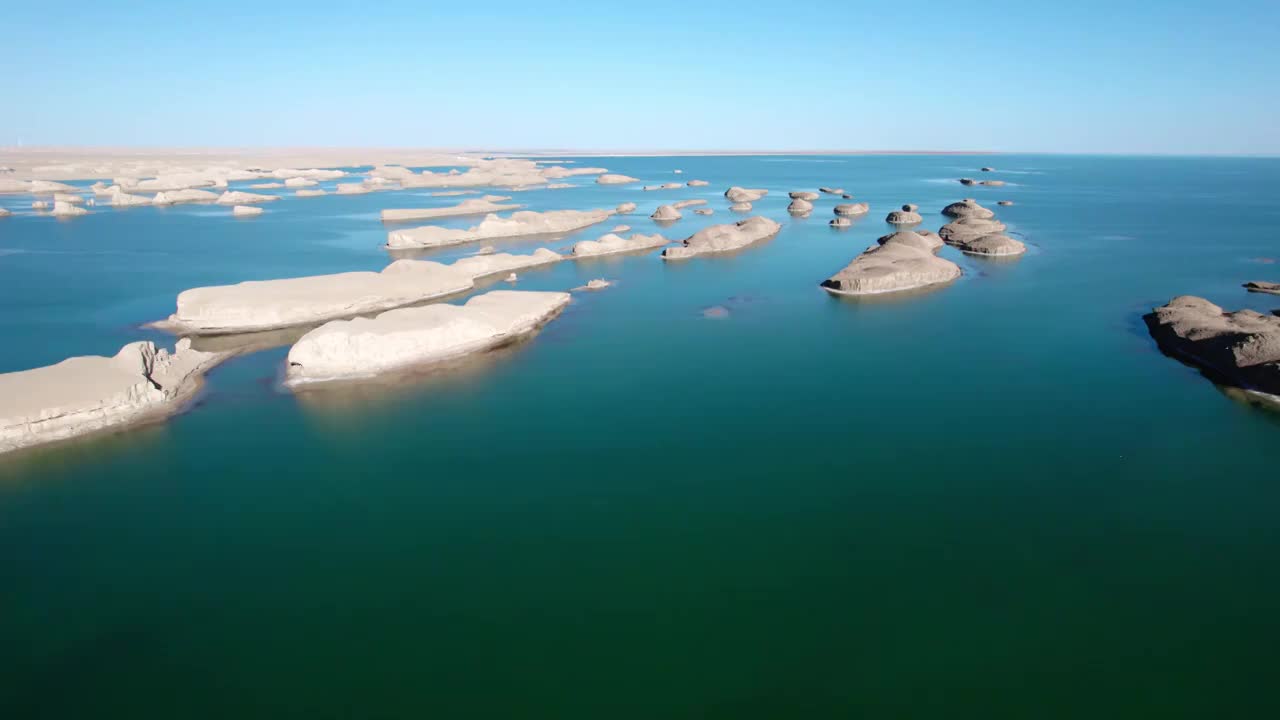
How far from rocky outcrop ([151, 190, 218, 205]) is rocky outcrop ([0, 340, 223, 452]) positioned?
7057 centimetres

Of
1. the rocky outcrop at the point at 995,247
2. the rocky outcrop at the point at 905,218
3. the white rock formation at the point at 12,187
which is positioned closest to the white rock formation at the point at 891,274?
the rocky outcrop at the point at 995,247

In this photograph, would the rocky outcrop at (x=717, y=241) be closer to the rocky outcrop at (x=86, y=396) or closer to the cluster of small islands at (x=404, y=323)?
the cluster of small islands at (x=404, y=323)

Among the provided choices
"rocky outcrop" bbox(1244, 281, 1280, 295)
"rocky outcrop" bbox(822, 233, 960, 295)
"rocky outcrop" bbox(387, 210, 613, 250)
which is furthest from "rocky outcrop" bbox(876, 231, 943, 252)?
"rocky outcrop" bbox(387, 210, 613, 250)

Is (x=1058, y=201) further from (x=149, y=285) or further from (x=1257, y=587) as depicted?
(x=149, y=285)

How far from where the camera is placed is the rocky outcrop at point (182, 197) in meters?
77.1

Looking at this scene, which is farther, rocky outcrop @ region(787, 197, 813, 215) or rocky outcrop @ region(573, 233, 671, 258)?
rocky outcrop @ region(787, 197, 813, 215)

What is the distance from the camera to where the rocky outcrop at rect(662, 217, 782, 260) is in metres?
46.3

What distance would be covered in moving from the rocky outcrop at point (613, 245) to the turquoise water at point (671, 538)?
1925 cm

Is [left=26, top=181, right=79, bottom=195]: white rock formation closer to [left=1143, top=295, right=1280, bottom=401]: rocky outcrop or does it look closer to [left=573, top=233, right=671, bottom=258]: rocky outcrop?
[left=573, top=233, right=671, bottom=258]: rocky outcrop

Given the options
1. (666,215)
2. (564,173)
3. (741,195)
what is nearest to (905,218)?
(666,215)

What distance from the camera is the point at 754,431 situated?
62.1 ft

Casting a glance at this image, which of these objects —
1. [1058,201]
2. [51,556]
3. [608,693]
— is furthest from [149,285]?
[1058,201]

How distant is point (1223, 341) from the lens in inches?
924

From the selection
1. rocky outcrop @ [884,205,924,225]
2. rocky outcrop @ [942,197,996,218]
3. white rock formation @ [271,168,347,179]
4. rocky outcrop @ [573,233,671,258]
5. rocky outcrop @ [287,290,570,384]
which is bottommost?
rocky outcrop @ [287,290,570,384]
